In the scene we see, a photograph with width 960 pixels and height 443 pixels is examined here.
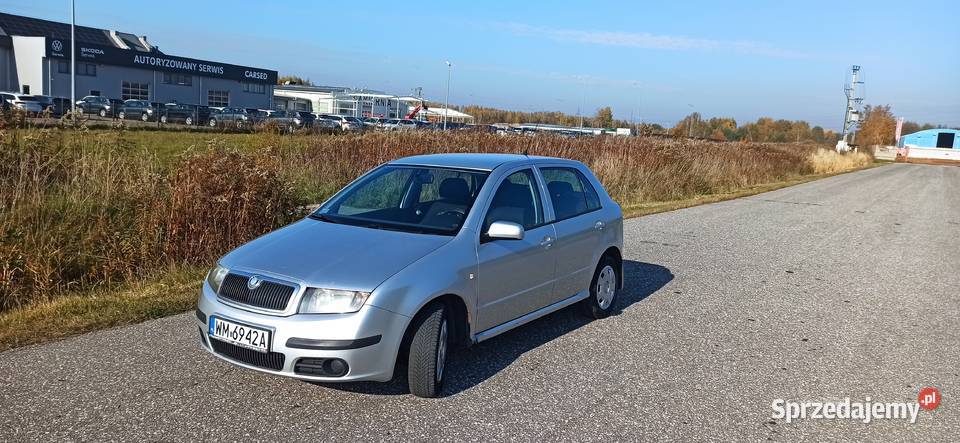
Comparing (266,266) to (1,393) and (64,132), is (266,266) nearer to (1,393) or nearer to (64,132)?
(1,393)

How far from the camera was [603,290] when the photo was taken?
265 inches

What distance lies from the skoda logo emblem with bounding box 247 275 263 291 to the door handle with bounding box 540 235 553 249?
220cm

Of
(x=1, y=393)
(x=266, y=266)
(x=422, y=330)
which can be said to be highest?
(x=266, y=266)

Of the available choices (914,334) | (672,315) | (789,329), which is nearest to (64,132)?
(672,315)

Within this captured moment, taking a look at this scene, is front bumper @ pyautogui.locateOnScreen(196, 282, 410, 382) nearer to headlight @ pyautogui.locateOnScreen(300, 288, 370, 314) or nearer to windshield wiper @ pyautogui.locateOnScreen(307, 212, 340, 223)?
headlight @ pyautogui.locateOnScreen(300, 288, 370, 314)

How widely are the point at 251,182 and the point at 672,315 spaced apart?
16.0ft

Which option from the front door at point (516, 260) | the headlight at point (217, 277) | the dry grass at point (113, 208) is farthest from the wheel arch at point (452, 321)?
the dry grass at point (113, 208)

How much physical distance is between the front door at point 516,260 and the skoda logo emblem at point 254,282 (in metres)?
1.42

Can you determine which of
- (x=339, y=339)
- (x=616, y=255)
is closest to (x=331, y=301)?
(x=339, y=339)

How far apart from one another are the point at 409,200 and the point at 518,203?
835 millimetres

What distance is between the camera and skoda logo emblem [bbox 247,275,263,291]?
4.29 meters

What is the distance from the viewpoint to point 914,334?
669cm

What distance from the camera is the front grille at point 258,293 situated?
13.8 ft

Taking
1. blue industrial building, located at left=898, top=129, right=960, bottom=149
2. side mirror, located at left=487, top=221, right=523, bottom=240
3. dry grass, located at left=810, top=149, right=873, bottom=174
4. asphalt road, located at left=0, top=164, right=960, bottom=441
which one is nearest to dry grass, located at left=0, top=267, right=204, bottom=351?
asphalt road, located at left=0, top=164, right=960, bottom=441
